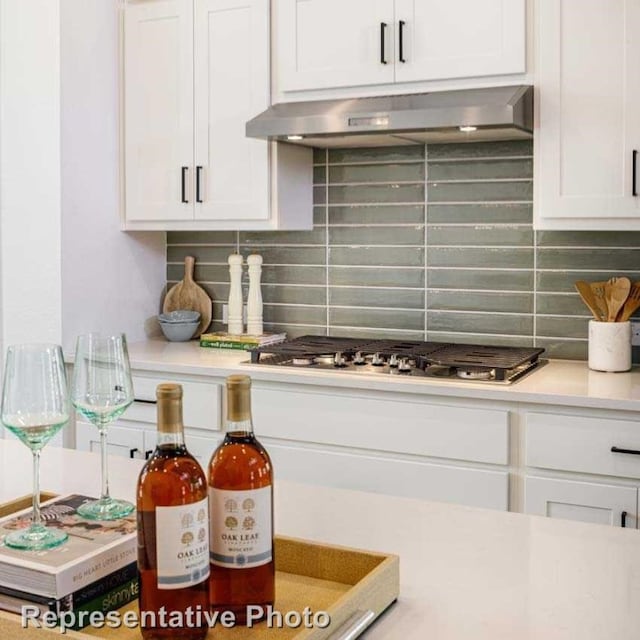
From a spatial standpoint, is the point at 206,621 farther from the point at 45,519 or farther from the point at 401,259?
the point at 401,259

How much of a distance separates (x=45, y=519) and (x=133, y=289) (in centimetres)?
256

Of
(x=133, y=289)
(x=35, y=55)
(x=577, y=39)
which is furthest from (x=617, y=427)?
(x=35, y=55)

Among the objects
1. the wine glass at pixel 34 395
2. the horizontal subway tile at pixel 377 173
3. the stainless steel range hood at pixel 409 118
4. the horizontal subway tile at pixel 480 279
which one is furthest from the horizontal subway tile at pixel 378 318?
the wine glass at pixel 34 395

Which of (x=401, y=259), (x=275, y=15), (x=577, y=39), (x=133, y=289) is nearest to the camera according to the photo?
(x=577, y=39)

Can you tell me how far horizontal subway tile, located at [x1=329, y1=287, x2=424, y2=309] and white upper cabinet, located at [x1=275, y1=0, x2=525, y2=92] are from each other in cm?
78

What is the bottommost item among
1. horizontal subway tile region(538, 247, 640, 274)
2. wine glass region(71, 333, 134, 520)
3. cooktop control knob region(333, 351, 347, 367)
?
cooktop control knob region(333, 351, 347, 367)

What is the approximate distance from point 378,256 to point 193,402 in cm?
88

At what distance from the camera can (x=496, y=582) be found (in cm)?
117

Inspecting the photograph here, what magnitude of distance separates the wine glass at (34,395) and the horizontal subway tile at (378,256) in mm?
2327

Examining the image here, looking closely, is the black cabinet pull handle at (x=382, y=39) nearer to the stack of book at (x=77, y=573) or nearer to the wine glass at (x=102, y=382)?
the wine glass at (x=102, y=382)

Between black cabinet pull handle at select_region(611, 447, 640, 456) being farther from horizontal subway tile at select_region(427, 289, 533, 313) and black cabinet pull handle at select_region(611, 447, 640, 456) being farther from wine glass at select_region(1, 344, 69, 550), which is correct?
wine glass at select_region(1, 344, 69, 550)

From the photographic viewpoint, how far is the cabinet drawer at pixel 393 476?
2637 mm

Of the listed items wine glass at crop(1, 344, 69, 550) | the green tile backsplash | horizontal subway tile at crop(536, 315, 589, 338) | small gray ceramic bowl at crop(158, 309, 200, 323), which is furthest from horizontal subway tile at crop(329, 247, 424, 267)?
wine glass at crop(1, 344, 69, 550)

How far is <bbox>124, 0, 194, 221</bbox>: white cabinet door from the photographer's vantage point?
335 centimetres
